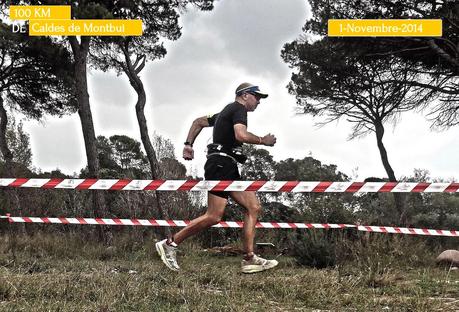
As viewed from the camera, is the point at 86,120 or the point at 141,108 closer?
the point at 86,120

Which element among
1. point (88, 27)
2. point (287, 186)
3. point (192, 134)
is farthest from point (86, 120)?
point (287, 186)

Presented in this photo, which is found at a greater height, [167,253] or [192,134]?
[192,134]

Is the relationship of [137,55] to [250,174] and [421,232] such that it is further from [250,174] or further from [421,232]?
[250,174]

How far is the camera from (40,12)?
13.0m

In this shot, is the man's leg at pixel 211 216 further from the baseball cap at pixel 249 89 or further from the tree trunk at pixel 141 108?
the tree trunk at pixel 141 108

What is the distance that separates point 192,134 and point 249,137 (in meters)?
0.88

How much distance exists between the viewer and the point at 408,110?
1773 cm

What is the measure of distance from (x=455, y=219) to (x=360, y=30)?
921 centimetres

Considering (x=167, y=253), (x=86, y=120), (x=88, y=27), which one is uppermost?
(x=88, y=27)

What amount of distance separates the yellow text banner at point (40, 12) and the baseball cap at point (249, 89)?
8.64m

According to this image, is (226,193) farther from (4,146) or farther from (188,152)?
(4,146)

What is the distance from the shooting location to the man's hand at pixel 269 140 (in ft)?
16.3

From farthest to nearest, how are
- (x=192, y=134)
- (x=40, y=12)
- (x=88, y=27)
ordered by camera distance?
(x=40, y=12)
(x=88, y=27)
(x=192, y=134)

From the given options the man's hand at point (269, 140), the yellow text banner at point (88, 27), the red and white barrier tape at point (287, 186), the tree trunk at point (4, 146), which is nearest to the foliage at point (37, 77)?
the tree trunk at point (4, 146)
